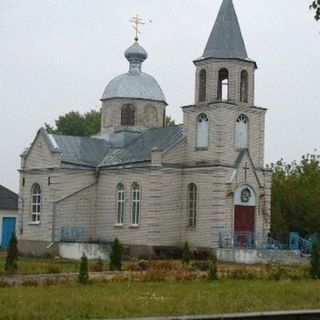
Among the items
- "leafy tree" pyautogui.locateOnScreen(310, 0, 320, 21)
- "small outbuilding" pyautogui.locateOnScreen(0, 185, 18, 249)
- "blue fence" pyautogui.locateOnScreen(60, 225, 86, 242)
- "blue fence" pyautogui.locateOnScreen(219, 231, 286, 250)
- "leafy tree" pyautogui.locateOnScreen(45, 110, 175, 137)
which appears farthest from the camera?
"leafy tree" pyautogui.locateOnScreen(45, 110, 175, 137)

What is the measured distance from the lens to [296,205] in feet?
151

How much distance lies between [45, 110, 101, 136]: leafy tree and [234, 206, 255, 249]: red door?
3158cm

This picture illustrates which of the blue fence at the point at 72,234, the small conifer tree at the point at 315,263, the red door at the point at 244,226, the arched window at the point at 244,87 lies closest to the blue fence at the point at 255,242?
the red door at the point at 244,226

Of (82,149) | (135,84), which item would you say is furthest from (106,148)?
(135,84)

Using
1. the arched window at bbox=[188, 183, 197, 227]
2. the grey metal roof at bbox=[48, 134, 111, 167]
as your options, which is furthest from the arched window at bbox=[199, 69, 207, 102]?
the grey metal roof at bbox=[48, 134, 111, 167]

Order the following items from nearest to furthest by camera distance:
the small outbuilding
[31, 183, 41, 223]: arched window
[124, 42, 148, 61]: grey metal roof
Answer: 1. [31, 183, 41, 223]: arched window
2. [124, 42, 148, 61]: grey metal roof
3. the small outbuilding

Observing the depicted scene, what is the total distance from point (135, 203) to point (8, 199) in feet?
45.0

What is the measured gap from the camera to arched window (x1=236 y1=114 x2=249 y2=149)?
40.4m

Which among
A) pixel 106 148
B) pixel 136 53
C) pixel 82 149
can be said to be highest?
pixel 136 53

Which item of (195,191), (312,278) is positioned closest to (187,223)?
(195,191)

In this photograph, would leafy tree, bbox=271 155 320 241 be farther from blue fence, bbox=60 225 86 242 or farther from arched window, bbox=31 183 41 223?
arched window, bbox=31 183 41 223

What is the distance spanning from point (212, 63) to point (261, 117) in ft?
12.7

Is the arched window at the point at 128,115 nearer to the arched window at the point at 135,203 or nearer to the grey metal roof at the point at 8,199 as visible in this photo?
the arched window at the point at 135,203

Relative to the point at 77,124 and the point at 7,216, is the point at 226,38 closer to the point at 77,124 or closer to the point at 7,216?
the point at 7,216
